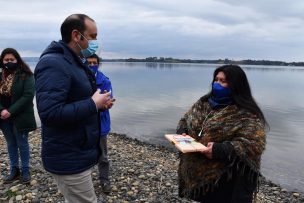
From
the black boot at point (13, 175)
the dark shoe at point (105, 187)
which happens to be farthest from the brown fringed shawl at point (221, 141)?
the black boot at point (13, 175)

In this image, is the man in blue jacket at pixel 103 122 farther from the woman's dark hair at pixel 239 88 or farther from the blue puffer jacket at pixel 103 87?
the woman's dark hair at pixel 239 88

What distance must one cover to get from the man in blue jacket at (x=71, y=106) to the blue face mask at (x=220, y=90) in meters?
1.41

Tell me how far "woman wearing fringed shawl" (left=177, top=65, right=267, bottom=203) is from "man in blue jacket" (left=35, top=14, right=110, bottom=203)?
135 cm

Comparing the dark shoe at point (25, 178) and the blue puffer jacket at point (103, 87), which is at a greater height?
the blue puffer jacket at point (103, 87)

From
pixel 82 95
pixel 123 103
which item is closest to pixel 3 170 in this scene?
pixel 82 95

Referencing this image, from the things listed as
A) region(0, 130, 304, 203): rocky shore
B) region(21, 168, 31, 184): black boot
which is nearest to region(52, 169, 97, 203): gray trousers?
region(0, 130, 304, 203): rocky shore

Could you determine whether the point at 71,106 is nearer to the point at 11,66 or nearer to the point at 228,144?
the point at 228,144

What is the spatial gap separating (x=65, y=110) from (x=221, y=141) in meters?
1.89

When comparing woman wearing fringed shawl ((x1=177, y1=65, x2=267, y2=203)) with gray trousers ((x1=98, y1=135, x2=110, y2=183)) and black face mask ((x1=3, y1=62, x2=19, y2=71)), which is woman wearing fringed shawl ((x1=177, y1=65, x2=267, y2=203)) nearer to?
gray trousers ((x1=98, y1=135, x2=110, y2=183))

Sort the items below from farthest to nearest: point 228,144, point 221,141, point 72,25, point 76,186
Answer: point 221,141 < point 228,144 < point 76,186 < point 72,25

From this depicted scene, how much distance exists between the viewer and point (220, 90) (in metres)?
3.86

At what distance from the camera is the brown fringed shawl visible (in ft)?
12.0

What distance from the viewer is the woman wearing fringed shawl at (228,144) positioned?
3668 millimetres

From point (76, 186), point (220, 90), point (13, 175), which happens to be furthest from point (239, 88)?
point (13, 175)
